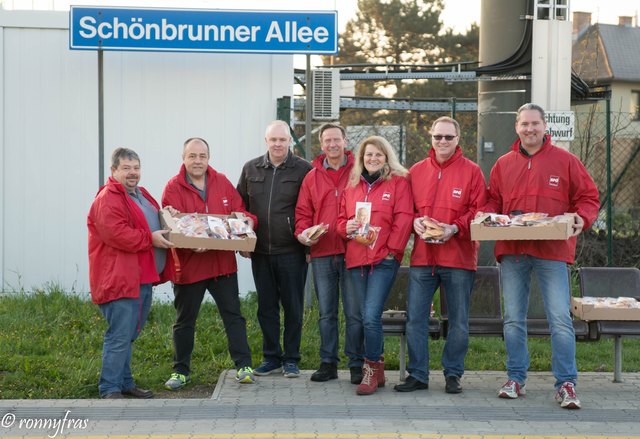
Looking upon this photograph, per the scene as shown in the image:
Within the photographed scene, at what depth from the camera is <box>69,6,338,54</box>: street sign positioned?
998cm

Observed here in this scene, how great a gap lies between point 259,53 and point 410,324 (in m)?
3.94

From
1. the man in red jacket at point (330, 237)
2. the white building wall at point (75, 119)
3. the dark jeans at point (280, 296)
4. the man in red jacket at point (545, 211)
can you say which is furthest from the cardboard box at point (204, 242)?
the white building wall at point (75, 119)

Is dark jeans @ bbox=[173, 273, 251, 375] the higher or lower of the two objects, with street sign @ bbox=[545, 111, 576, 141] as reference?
lower

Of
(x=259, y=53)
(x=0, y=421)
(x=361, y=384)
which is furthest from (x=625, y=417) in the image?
(x=259, y=53)

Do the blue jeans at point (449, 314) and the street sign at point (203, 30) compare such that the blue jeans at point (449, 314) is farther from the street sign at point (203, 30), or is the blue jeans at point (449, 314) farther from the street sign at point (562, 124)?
the street sign at point (203, 30)

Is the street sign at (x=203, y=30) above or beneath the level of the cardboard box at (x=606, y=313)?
above

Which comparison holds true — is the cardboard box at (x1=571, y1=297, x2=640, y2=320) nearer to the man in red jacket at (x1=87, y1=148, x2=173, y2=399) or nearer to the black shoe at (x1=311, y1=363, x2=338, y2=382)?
the black shoe at (x1=311, y1=363, x2=338, y2=382)

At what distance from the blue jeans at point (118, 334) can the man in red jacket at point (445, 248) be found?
80.0 inches

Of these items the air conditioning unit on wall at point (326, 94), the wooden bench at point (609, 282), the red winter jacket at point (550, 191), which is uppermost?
the air conditioning unit on wall at point (326, 94)

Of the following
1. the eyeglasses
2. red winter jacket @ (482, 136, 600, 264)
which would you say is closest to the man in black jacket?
the eyeglasses

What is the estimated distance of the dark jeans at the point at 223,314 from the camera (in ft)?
25.2

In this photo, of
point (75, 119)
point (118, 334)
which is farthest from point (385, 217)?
point (75, 119)

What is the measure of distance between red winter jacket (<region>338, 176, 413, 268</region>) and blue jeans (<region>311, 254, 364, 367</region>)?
0.27 meters

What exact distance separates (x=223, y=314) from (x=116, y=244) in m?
1.23
